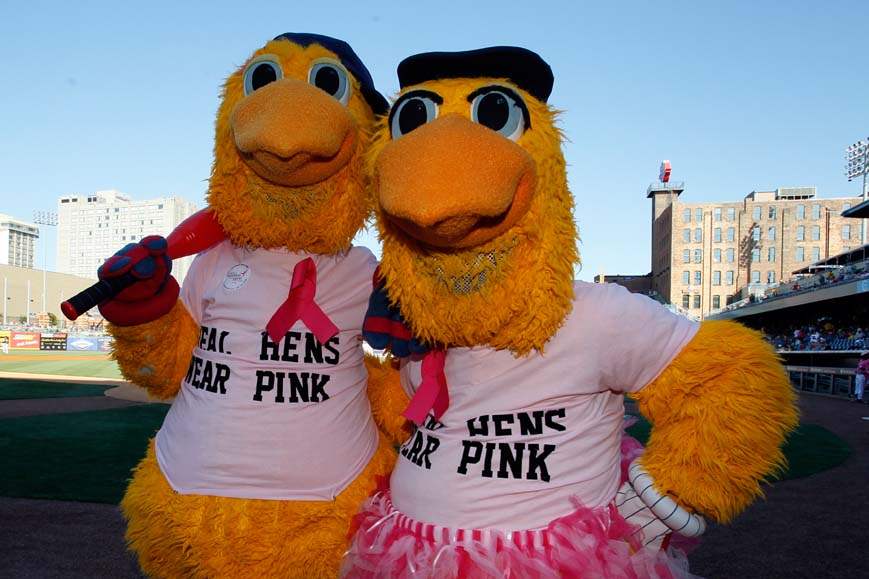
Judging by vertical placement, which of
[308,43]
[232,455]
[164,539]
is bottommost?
[164,539]

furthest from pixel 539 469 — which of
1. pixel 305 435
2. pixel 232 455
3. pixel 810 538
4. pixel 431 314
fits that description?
pixel 810 538

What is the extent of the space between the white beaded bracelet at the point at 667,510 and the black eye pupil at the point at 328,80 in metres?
1.39

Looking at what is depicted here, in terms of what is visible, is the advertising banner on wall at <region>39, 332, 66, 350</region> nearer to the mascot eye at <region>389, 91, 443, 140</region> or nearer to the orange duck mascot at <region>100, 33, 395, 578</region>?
the orange duck mascot at <region>100, 33, 395, 578</region>

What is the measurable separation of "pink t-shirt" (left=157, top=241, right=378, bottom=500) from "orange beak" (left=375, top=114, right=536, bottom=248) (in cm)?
76

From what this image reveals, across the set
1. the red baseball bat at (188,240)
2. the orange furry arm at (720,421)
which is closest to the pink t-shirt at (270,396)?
the red baseball bat at (188,240)

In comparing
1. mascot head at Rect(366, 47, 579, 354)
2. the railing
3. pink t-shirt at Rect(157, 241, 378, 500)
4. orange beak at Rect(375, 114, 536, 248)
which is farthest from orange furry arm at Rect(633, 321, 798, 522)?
the railing

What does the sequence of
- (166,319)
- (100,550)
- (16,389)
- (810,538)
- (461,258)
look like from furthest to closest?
(16,389), (810,538), (100,550), (166,319), (461,258)

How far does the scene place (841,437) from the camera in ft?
34.8

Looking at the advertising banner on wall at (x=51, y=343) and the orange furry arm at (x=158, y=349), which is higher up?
the orange furry arm at (x=158, y=349)

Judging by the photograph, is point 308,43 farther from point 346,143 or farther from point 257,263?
point 257,263

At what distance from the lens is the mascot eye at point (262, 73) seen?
6.71 ft

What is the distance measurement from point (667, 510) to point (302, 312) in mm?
1127

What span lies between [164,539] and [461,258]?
1256mm

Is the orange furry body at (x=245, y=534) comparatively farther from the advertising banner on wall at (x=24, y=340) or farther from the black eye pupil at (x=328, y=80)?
the advertising banner on wall at (x=24, y=340)
